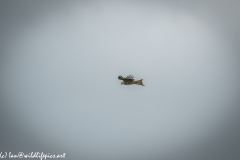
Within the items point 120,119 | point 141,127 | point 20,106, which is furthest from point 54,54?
point 141,127

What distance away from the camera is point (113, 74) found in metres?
2.81

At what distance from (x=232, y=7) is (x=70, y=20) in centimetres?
172

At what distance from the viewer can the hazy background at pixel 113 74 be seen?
110 inches

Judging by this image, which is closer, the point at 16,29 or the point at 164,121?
the point at 16,29

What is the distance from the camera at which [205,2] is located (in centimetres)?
286

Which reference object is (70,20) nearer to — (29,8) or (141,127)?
(29,8)

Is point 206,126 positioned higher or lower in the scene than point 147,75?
lower

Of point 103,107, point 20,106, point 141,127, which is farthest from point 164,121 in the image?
point 20,106

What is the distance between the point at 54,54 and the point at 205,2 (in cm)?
169

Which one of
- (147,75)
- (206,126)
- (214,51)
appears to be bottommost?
(206,126)

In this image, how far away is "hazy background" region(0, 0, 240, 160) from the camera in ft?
9.14

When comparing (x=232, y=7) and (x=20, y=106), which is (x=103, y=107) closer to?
(x=20, y=106)

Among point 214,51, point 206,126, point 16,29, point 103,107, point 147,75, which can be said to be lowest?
point 206,126

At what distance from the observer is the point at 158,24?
9.31 ft
